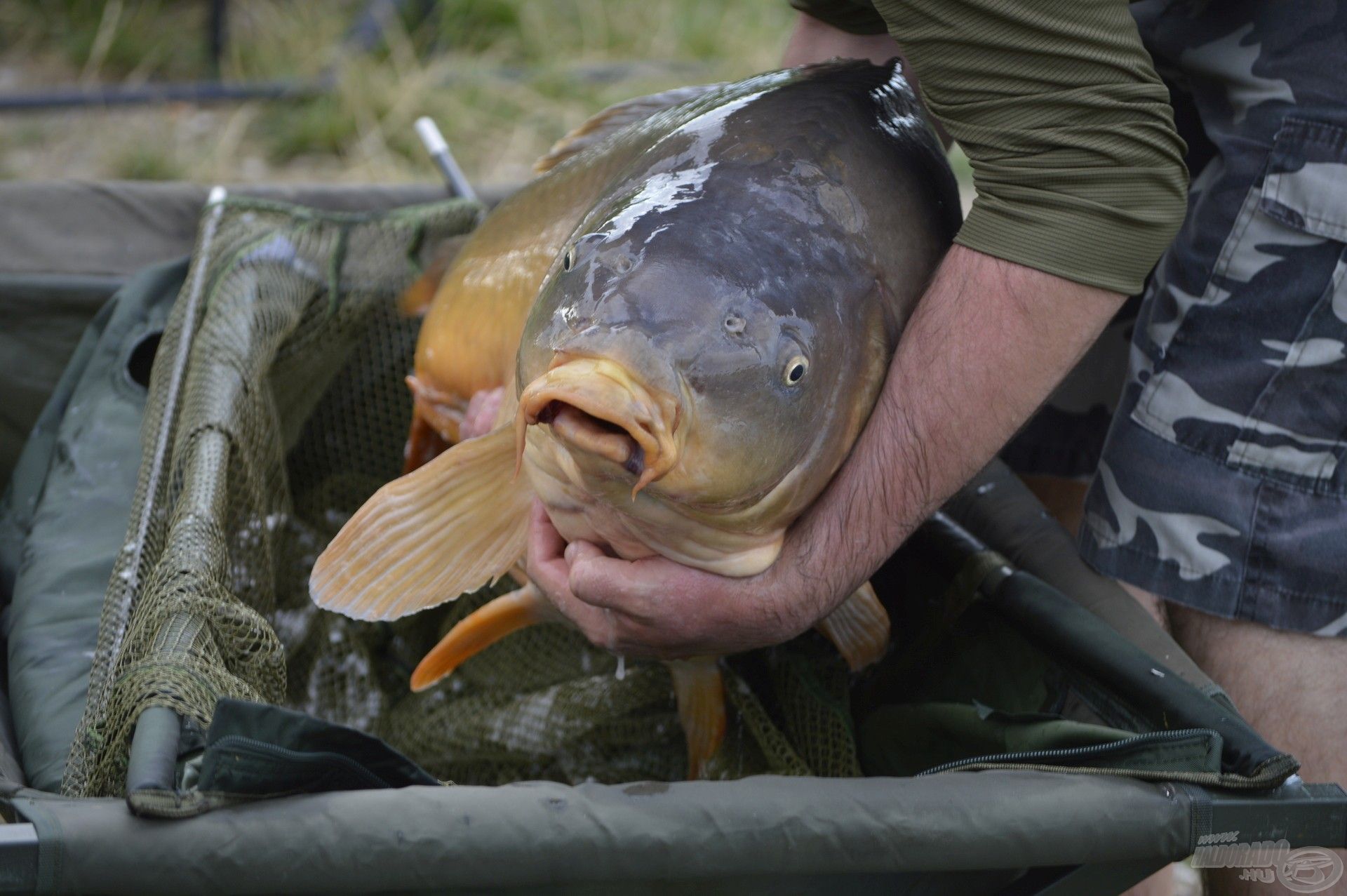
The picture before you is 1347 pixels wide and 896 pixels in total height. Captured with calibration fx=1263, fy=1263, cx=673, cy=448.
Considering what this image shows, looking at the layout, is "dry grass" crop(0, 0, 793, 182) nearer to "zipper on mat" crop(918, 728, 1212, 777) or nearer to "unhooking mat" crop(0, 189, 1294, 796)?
"unhooking mat" crop(0, 189, 1294, 796)

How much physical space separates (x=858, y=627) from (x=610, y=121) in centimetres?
63

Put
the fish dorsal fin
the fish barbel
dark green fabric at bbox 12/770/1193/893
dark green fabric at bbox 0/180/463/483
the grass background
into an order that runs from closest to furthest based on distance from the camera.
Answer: dark green fabric at bbox 12/770/1193/893 < the fish barbel < the fish dorsal fin < dark green fabric at bbox 0/180/463/483 < the grass background

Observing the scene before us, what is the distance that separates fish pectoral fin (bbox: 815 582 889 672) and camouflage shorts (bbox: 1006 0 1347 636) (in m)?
0.22

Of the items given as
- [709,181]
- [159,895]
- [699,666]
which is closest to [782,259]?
[709,181]

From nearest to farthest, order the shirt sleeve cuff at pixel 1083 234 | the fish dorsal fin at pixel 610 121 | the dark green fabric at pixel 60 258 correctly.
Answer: the shirt sleeve cuff at pixel 1083 234, the fish dorsal fin at pixel 610 121, the dark green fabric at pixel 60 258

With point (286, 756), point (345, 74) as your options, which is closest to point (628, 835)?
point (286, 756)

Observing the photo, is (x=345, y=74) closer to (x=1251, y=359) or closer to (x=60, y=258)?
(x=60, y=258)

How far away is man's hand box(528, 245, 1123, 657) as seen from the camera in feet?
3.34

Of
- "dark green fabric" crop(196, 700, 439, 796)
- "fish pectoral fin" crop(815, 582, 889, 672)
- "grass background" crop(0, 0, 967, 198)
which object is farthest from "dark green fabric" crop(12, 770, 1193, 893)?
"grass background" crop(0, 0, 967, 198)

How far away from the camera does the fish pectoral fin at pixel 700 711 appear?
4.19ft

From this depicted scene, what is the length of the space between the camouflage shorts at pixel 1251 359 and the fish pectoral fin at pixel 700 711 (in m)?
0.40

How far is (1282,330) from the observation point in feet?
3.78

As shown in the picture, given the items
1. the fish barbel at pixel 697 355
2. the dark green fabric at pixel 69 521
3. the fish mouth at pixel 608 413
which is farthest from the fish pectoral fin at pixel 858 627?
the dark green fabric at pixel 69 521

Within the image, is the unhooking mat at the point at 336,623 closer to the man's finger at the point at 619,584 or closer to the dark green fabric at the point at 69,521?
the dark green fabric at the point at 69,521
